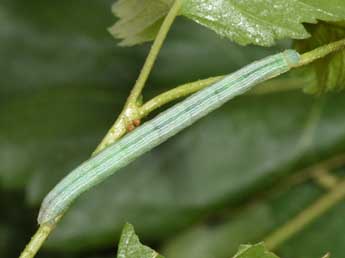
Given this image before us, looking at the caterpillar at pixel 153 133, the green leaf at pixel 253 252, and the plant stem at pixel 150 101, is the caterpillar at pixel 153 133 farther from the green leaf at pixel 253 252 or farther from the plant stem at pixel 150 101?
the green leaf at pixel 253 252

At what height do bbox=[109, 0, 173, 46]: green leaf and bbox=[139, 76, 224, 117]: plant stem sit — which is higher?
bbox=[109, 0, 173, 46]: green leaf

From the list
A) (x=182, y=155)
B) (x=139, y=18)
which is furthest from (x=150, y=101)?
(x=182, y=155)

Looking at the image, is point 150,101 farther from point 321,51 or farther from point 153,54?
point 321,51

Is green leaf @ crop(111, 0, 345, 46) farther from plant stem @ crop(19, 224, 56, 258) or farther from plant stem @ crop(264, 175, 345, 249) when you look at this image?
plant stem @ crop(264, 175, 345, 249)

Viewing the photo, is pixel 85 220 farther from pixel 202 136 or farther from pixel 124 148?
pixel 124 148

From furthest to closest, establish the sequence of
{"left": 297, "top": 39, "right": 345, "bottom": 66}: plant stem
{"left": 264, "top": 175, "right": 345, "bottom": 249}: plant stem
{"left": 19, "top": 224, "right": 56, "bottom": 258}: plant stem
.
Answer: {"left": 264, "top": 175, "right": 345, "bottom": 249}: plant stem
{"left": 297, "top": 39, "right": 345, "bottom": 66}: plant stem
{"left": 19, "top": 224, "right": 56, "bottom": 258}: plant stem

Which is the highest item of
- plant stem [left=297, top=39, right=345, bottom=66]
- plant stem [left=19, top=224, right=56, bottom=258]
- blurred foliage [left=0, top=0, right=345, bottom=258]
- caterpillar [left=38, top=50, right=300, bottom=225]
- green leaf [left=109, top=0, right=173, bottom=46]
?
blurred foliage [left=0, top=0, right=345, bottom=258]

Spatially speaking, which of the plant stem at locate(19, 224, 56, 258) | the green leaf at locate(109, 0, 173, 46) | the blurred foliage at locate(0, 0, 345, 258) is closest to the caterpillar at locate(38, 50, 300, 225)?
the plant stem at locate(19, 224, 56, 258)
